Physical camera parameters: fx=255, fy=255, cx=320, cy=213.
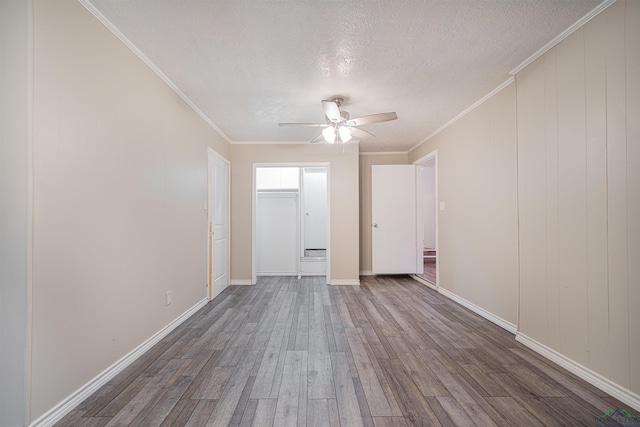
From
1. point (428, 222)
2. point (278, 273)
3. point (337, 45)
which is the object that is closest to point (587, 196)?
point (337, 45)

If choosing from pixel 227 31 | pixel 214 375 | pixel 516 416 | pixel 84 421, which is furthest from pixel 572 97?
pixel 84 421

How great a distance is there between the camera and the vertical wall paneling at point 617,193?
4.87 ft

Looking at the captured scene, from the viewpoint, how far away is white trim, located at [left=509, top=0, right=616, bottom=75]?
1576 mm

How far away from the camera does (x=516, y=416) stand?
1.37 m

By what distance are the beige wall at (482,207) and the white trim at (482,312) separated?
0.14 feet

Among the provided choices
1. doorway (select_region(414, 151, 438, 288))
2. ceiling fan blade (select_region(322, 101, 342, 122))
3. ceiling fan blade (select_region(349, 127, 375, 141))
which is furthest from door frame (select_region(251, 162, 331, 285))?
doorway (select_region(414, 151, 438, 288))

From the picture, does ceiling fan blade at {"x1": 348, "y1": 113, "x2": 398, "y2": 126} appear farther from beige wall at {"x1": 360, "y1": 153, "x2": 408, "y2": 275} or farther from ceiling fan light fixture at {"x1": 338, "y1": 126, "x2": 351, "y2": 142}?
beige wall at {"x1": 360, "y1": 153, "x2": 408, "y2": 275}

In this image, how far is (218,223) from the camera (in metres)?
3.74

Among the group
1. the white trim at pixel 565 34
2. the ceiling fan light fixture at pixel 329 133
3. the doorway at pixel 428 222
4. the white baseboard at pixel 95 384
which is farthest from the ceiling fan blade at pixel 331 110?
the white baseboard at pixel 95 384

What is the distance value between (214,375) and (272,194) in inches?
135

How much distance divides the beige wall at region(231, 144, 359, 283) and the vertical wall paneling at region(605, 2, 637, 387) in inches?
116

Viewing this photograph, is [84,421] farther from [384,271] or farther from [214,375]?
[384,271]

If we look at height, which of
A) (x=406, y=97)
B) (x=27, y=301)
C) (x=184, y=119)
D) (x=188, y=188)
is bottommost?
(x=27, y=301)

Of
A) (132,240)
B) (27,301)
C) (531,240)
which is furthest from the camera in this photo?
(531,240)
